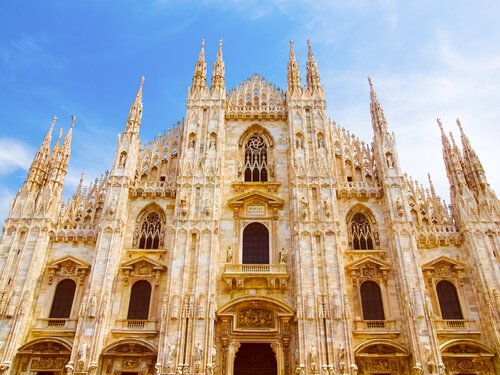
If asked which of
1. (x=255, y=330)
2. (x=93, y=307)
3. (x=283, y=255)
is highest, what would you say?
(x=283, y=255)

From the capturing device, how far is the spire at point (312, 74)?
28533 millimetres

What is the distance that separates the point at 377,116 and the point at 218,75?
11128 mm

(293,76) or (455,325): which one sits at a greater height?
(293,76)

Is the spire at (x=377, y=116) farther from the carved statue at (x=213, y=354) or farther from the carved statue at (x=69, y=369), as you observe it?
the carved statue at (x=69, y=369)

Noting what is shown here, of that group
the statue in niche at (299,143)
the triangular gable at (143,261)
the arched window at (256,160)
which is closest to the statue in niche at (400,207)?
the statue in niche at (299,143)

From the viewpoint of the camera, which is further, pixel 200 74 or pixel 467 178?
pixel 200 74

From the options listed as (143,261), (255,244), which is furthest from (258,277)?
(143,261)

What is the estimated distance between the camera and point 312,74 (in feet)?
96.1

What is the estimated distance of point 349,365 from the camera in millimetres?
19016

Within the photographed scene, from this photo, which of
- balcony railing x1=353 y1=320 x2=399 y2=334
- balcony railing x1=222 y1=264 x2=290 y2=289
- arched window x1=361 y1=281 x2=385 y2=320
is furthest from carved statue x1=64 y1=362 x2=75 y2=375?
arched window x1=361 y1=281 x2=385 y2=320

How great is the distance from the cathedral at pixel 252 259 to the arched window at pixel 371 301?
3.2 inches

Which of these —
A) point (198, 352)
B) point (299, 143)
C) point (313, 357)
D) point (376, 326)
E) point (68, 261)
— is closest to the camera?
point (313, 357)

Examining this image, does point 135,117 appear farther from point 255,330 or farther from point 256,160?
point 255,330

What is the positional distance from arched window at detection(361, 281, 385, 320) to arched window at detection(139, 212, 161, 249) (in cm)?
1158
